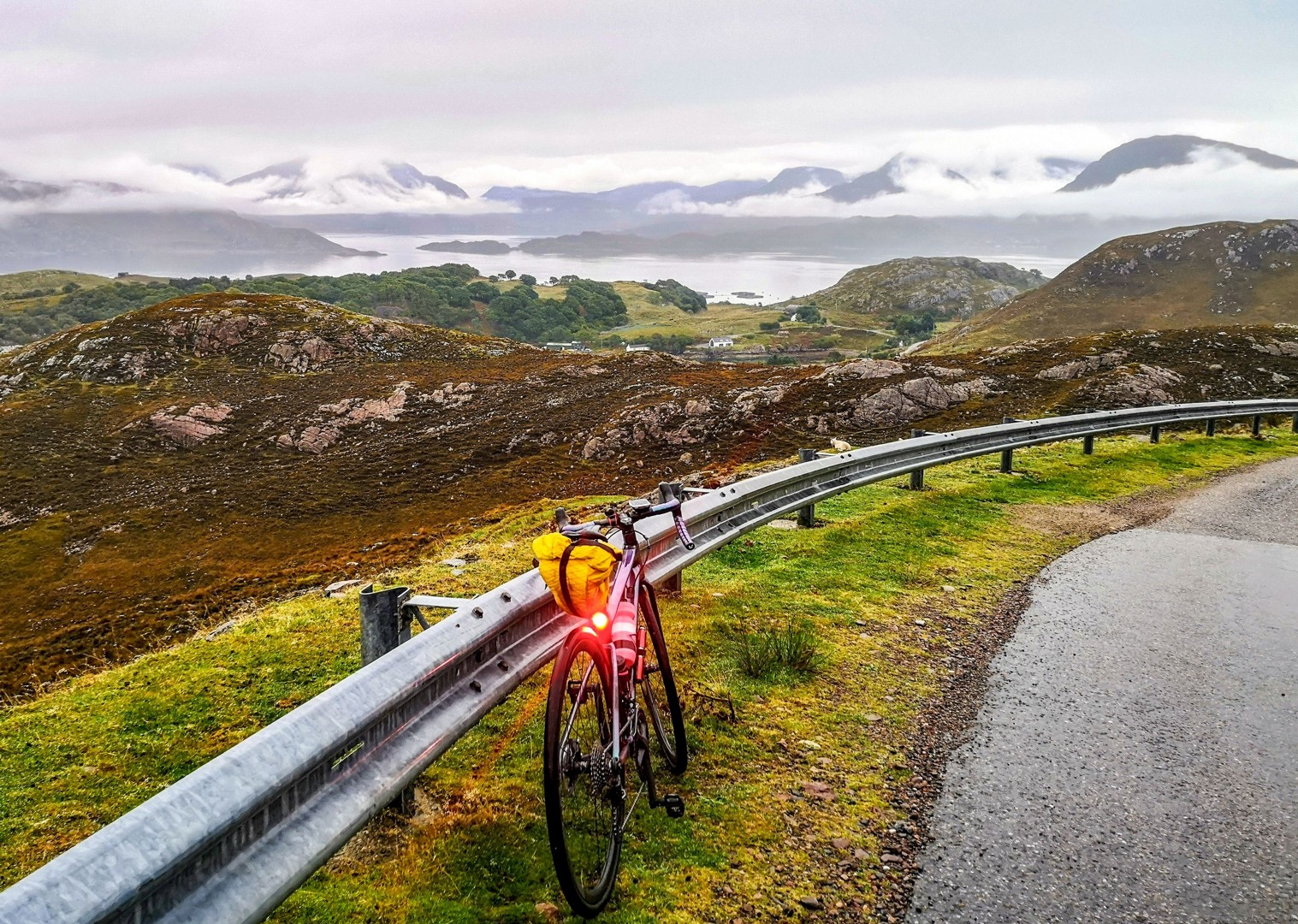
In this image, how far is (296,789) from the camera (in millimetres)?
2773

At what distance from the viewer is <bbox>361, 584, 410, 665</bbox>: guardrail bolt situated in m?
3.97

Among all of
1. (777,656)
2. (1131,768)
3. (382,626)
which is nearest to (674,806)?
(382,626)

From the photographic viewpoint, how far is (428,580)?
8.73m

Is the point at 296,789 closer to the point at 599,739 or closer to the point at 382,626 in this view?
the point at 382,626

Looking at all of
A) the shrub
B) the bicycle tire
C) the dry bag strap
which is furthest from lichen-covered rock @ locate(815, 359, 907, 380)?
the dry bag strap

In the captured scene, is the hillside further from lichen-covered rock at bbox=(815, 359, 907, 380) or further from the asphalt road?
the asphalt road

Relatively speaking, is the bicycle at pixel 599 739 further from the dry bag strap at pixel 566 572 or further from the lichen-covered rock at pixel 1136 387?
the lichen-covered rock at pixel 1136 387

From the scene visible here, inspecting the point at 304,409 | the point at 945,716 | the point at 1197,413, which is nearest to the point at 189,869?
the point at 945,716

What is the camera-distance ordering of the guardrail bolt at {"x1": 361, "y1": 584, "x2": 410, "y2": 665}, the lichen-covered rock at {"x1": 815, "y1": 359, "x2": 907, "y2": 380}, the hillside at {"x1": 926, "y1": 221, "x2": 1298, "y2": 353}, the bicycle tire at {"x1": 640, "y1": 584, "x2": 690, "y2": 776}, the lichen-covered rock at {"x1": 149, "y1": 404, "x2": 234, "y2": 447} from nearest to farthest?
the guardrail bolt at {"x1": 361, "y1": 584, "x2": 410, "y2": 665} → the bicycle tire at {"x1": 640, "y1": 584, "x2": 690, "y2": 776} → the lichen-covered rock at {"x1": 815, "y1": 359, "x2": 907, "y2": 380} → the lichen-covered rock at {"x1": 149, "y1": 404, "x2": 234, "y2": 447} → the hillside at {"x1": 926, "y1": 221, "x2": 1298, "y2": 353}

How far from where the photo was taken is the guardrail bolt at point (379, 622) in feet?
13.0

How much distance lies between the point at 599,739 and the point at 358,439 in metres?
37.5

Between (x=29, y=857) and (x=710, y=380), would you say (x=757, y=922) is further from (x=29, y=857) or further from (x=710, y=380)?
(x=710, y=380)

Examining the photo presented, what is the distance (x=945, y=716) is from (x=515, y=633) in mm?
3305

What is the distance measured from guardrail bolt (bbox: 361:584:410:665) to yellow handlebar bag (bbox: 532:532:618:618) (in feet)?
2.59
